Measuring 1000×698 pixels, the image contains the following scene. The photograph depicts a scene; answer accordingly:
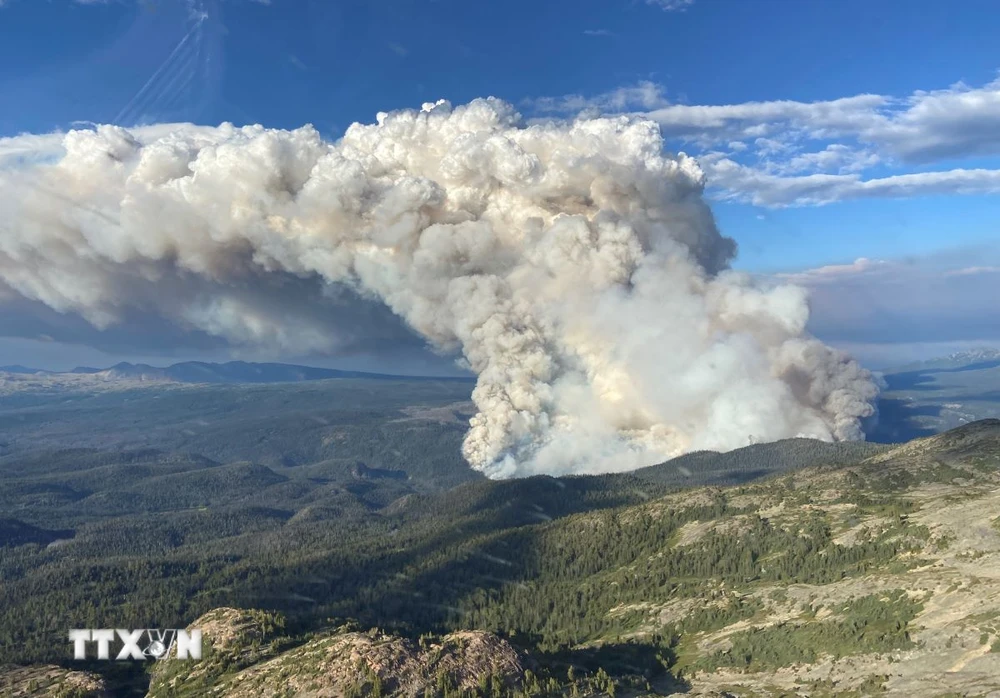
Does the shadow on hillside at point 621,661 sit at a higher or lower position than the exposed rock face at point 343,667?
lower

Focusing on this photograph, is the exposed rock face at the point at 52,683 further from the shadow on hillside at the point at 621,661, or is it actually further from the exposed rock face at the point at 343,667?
the shadow on hillside at the point at 621,661

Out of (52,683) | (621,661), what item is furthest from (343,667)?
(621,661)

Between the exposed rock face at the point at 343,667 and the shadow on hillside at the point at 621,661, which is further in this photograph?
the shadow on hillside at the point at 621,661

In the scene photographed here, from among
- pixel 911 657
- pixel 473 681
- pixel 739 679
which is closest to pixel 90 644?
pixel 473 681

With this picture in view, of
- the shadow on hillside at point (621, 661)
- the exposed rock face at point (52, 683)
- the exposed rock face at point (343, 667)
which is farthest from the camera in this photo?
the shadow on hillside at point (621, 661)

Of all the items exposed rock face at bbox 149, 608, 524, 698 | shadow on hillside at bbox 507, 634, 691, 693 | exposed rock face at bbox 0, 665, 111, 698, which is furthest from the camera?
shadow on hillside at bbox 507, 634, 691, 693

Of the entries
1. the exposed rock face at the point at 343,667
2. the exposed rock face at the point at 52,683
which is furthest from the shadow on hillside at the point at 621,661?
the exposed rock face at the point at 52,683

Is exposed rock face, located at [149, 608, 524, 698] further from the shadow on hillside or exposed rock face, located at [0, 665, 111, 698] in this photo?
the shadow on hillside

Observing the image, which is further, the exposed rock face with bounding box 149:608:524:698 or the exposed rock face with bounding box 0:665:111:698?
the exposed rock face with bounding box 0:665:111:698

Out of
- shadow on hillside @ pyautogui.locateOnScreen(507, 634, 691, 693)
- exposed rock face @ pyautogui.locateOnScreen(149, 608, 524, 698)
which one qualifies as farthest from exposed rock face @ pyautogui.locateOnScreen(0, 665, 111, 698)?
shadow on hillside @ pyautogui.locateOnScreen(507, 634, 691, 693)

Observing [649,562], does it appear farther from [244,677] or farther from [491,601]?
[244,677]

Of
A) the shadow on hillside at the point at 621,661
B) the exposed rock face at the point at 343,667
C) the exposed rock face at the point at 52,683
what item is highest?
the exposed rock face at the point at 343,667
